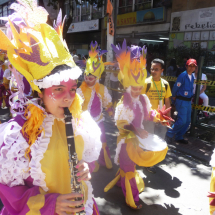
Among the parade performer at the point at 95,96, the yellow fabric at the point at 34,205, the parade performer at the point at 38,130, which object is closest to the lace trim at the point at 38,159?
the parade performer at the point at 38,130

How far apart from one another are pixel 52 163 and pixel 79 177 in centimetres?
21

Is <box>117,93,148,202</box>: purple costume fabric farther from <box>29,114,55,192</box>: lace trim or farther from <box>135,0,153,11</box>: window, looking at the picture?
<box>135,0,153,11</box>: window

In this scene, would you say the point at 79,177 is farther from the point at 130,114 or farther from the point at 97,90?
the point at 97,90

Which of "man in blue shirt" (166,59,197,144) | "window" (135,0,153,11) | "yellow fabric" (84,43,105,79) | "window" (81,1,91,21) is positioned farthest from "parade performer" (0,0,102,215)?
"window" (81,1,91,21)

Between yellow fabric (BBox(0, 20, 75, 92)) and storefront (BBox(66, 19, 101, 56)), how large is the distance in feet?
56.6

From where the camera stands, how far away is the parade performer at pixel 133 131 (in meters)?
2.74

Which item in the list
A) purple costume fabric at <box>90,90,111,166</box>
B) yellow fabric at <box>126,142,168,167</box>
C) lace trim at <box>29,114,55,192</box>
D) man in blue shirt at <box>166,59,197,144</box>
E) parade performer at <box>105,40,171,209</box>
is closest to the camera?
lace trim at <box>29,114,55,192</box>

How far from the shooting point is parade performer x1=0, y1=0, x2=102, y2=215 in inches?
50.8

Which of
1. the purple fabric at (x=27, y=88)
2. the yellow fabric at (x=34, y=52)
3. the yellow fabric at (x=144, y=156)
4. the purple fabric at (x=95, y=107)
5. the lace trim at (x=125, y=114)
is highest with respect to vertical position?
the yellow fabric at (x=34, y=52)

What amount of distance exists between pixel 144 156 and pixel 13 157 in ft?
5.80

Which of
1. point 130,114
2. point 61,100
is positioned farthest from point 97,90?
point 61,100

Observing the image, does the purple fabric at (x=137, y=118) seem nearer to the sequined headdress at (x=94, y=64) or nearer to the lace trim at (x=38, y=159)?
the sequined headdress at (x=94, y=64)

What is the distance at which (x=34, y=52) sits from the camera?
4.39 ft

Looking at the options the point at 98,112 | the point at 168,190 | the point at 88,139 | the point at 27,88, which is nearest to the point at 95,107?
the point at 98,112
